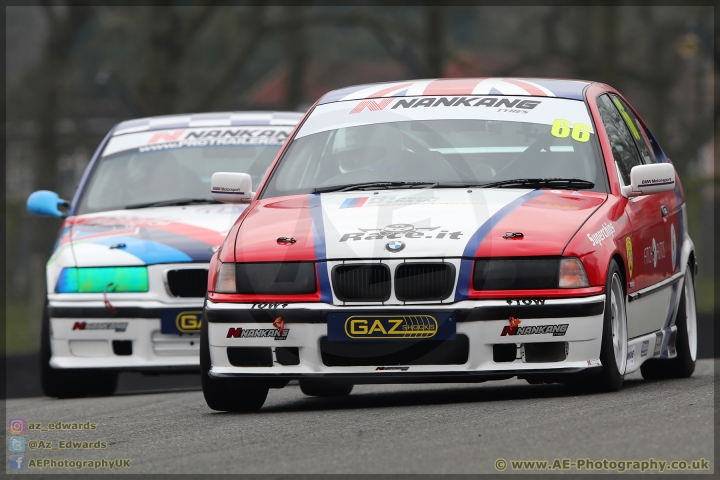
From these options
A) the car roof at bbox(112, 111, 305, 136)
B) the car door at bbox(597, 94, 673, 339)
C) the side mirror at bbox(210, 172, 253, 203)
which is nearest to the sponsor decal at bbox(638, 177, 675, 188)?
the car door at bbox(597, 94, 673, 339)

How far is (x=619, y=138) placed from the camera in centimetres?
784

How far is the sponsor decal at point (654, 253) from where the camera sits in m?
7.31

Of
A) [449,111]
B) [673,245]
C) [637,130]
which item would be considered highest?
[449,111]

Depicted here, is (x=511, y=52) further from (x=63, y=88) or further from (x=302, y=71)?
(x=63, y=88)

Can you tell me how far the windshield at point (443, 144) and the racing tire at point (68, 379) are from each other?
7.80 feet

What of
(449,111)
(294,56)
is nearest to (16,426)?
(449,111)

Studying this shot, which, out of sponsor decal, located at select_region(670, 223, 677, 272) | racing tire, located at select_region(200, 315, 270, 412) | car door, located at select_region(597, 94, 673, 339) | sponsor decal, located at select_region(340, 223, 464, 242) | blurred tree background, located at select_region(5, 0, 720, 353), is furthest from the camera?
blurred tree background, located at select_region(5, 0, 720, 353)

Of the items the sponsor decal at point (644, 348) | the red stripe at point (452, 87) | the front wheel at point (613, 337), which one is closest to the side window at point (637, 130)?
the red stripe at point (452, 87)

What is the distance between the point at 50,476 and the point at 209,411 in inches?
77.4

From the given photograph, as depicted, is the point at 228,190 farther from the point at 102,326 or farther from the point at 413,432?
the point at 413,432

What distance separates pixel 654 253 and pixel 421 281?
5.80ft

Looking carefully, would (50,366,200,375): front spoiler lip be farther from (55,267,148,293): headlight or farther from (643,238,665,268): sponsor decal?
(643,238,665,268): sponsor decal

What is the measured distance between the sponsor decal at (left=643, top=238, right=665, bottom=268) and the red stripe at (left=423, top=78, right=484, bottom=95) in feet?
4.40

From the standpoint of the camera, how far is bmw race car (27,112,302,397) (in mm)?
8859
